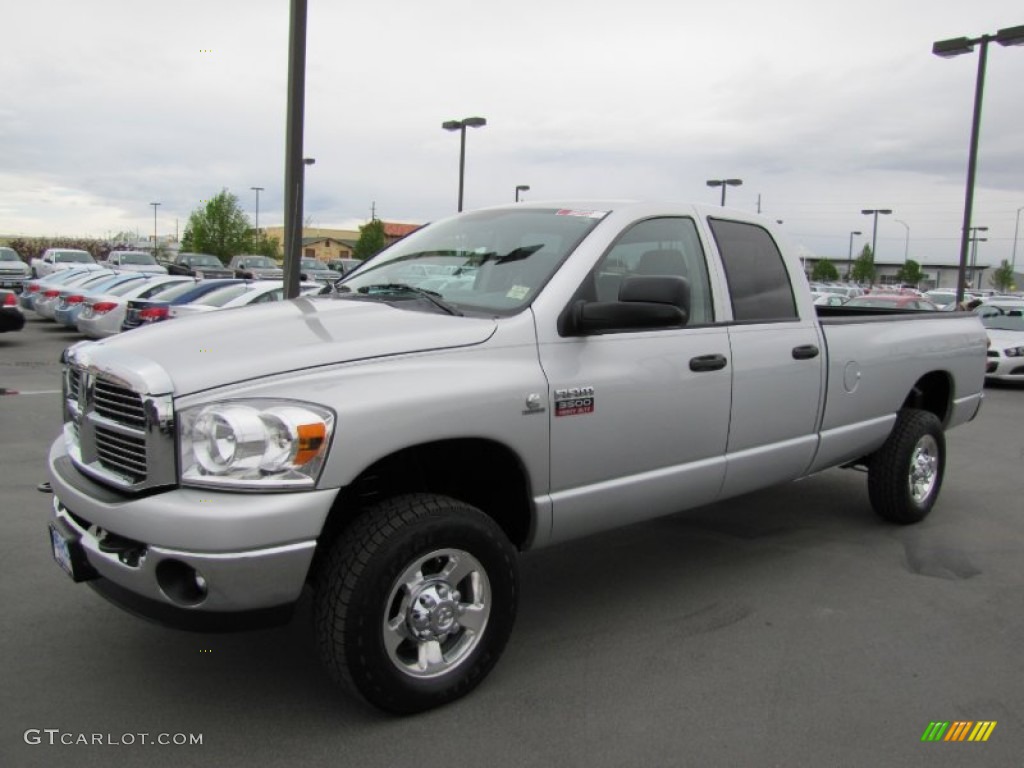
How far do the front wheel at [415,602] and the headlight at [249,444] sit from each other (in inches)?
14.0

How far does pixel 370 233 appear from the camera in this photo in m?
61.8

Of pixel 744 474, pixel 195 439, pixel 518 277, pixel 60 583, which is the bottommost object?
pixel 60 583

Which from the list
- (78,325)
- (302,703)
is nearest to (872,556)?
(302,703)

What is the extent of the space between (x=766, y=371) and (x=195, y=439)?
2785 mm

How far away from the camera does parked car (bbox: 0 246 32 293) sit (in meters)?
27.0

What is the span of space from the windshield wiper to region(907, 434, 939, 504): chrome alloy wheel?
3.45 metres

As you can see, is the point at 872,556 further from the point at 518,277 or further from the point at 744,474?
the point at 518,277

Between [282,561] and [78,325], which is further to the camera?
[78,325]

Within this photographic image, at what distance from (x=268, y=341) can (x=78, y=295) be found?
16.8 m

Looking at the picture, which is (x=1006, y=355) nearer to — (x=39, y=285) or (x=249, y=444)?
(x=249, y=444)

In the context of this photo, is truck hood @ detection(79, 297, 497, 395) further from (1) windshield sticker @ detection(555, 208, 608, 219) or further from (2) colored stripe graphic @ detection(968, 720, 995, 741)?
(2) colored stripe graphic @ detection(968, 720, 995, 741)

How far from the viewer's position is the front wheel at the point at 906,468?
18.0 feet

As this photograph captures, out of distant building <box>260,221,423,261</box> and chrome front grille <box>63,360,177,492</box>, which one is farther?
distant building <box>260,221,423,261</box>

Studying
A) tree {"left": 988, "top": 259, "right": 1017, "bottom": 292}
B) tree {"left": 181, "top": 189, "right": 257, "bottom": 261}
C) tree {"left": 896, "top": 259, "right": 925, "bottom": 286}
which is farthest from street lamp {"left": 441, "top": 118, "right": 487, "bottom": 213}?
tree {"left": 988, "top": 259, "right": 1017, "bottom": 292}
